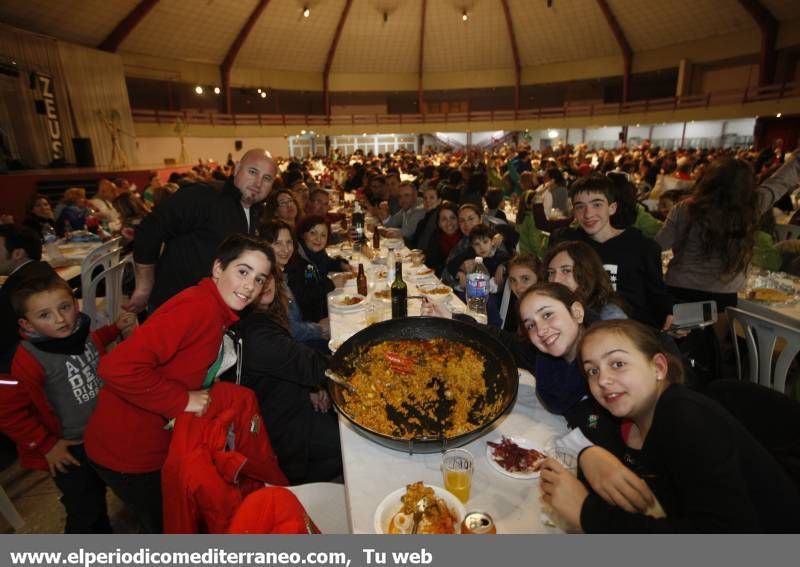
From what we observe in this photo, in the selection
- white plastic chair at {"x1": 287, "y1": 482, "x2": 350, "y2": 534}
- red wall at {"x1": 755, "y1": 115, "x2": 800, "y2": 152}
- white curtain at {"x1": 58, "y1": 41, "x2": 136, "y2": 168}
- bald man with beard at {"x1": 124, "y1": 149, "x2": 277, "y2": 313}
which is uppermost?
white curtain at {"x1": 58, "y1": 41, "x2": 136, "y2": 168}

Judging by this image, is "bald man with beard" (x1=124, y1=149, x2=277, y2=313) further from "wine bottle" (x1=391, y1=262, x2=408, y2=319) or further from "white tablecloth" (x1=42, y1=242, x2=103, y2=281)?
"wine bottle" (x1=391, y1=262, x2=408, y2=319)

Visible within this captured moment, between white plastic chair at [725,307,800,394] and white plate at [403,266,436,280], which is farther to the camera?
white plate at [403,266,436,280]

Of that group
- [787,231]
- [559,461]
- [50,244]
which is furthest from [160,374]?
[787,231]

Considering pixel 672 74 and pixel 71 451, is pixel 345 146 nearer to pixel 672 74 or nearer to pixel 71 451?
pixel 672 74

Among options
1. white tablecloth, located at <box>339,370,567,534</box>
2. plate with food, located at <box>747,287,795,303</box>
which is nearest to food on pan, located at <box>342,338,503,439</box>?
white tablecloth, located at <box>339,370,567,534</box>

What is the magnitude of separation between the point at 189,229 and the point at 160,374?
193 cm

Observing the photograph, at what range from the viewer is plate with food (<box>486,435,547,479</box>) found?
4.71 feet

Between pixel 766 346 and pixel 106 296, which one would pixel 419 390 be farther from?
pixel 106 296

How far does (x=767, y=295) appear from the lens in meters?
3.23

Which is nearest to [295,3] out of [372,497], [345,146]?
[345,146]

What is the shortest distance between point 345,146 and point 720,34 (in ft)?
69.4

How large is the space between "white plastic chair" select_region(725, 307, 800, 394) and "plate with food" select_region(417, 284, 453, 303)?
1892mm

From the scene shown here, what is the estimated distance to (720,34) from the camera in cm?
1777

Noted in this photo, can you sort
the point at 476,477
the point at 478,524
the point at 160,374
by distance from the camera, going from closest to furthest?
the point at 478,524, the point at 476,477, the point at 160,374
